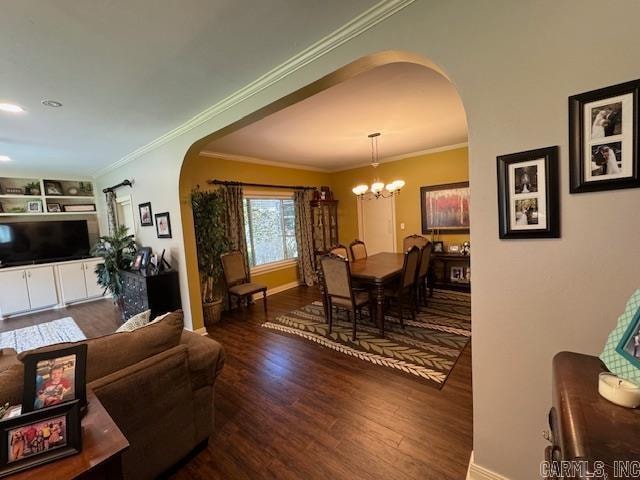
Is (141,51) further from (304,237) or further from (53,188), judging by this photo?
(53,188)

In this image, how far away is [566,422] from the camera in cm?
70

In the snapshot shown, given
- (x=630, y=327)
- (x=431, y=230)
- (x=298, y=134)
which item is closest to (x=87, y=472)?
(x=630, y=327)

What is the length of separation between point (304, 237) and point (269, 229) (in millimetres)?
795

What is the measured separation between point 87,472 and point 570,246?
1.87 metres

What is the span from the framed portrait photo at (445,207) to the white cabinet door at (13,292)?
292 inches

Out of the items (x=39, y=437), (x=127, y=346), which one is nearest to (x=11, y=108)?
(x=127, y=346)

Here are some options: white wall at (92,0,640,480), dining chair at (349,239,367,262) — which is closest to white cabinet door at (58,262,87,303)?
dining chair at (349,239,367,262)

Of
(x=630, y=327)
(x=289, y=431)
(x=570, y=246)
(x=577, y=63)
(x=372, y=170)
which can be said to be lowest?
(x=289, y=431)

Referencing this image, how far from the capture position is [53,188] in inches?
209

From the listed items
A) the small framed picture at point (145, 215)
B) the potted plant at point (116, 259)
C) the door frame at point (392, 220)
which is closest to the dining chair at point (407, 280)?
the door frame at point (392, 220)

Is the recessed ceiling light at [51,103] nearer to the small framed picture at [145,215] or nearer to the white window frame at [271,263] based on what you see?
the small framed picture at [145,215]

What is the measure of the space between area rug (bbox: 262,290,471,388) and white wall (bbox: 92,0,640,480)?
112 centimetres

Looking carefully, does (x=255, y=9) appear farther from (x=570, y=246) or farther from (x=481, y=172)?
(x=570, y=246)

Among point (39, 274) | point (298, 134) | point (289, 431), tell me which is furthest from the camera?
point (39, 274)
